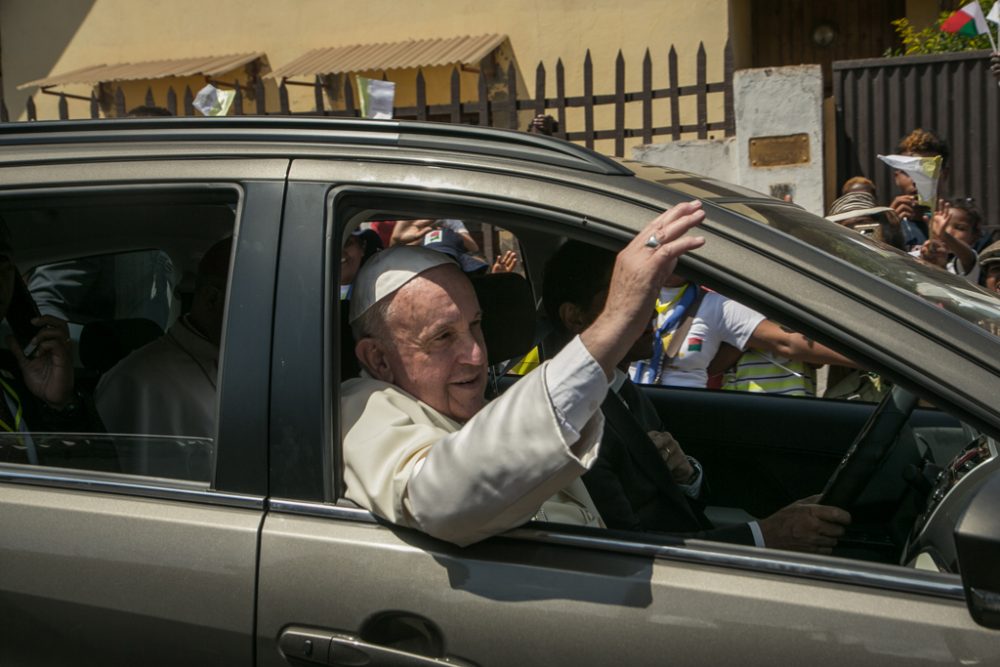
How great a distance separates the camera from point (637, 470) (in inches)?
101

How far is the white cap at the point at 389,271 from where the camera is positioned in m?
2.20

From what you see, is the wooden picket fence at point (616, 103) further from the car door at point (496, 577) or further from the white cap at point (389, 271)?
the car door at point (496, 577)

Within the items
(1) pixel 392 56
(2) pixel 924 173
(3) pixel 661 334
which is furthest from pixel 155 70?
(3) pixel 661 334

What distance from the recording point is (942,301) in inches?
74.3

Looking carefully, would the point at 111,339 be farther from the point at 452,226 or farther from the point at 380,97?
the point at 380,97

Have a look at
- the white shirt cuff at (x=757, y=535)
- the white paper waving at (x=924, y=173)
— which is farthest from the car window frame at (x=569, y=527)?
the white paper waving at (x=924, y=173)

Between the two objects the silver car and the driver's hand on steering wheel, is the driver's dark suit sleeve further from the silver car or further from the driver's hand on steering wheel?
the silver car

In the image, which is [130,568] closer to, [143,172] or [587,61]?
[143,172]

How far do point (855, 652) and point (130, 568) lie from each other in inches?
46.1

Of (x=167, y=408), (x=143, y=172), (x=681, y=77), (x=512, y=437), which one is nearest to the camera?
(x=512, y=437)

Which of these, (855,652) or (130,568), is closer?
(855,652)

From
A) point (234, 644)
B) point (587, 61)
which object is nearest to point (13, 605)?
point (234, 644)

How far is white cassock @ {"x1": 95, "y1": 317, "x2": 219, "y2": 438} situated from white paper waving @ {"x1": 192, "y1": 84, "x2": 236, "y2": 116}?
3.27 meters

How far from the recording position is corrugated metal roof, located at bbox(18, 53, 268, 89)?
1322cm
